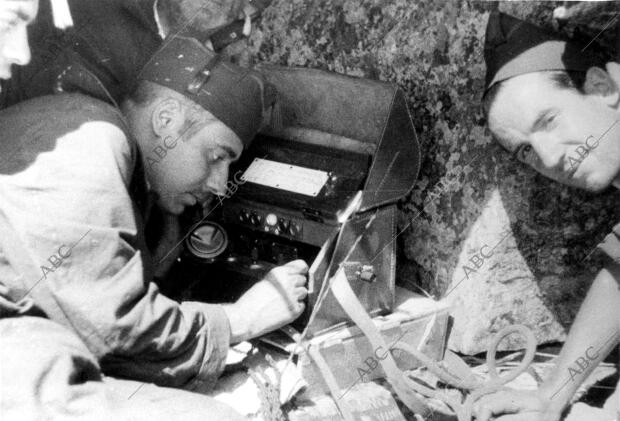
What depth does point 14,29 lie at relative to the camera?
113 cm

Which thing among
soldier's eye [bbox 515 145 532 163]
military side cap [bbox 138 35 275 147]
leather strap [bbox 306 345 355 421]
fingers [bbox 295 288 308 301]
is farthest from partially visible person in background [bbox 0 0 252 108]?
soldier's eye [bbox 515 145 532 163]

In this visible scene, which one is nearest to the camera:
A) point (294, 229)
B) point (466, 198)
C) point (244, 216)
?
point (294, 229)

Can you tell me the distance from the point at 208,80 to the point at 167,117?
0.57 feet

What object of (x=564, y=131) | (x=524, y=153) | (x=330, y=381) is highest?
(x=564, y=131)

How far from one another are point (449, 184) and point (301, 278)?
0.67m

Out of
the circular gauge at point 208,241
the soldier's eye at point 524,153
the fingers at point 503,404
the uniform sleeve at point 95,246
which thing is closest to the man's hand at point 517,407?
the fingers at point 503,404

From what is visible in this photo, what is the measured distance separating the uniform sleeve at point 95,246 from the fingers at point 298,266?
35 centimetres

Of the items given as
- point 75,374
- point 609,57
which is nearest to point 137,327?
point 75,374

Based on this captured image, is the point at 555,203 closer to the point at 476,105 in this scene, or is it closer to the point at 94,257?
the point at 476,105

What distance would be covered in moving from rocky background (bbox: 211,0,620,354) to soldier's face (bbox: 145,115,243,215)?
0.61 m

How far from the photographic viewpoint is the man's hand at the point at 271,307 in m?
1.59

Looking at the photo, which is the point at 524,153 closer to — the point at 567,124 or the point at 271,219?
the point at 567,124

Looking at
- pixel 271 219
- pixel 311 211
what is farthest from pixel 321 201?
pixel 271 219

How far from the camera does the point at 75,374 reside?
1.18 m
